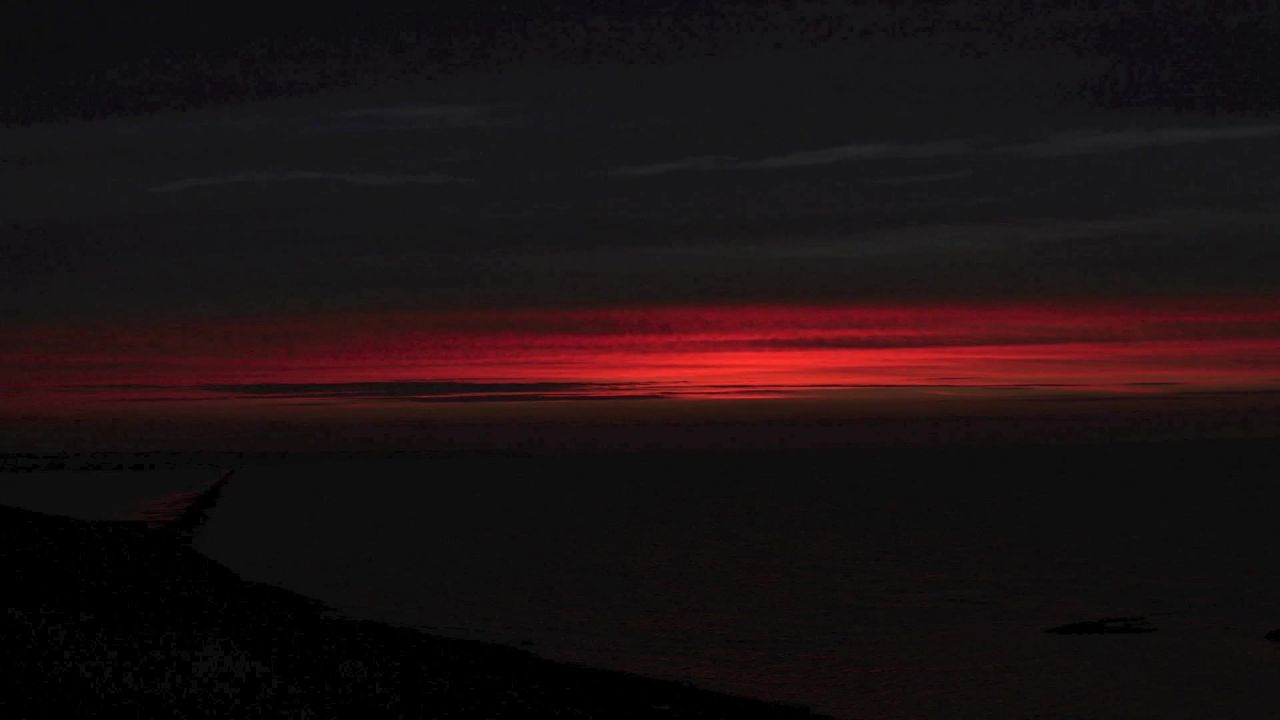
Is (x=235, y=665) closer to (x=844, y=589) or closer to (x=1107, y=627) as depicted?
(x=1107, y=627)

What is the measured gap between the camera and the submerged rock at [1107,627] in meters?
38.6

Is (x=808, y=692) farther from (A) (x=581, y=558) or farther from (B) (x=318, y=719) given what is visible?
(A) (x=581, y=558)

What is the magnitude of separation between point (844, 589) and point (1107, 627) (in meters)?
11.7

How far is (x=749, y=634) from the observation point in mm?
38438

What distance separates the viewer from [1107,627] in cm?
3975

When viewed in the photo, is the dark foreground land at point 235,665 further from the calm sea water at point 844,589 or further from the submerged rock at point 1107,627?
the submerged rock at point 1107,627

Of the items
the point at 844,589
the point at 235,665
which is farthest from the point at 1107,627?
the point at 235,665

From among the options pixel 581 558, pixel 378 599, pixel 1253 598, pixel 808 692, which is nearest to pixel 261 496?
pixel 581 558

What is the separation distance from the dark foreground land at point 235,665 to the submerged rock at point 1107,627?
14.3 meters

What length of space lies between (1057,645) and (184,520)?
5028 cm

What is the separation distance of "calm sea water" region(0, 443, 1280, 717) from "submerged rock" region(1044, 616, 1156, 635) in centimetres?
63

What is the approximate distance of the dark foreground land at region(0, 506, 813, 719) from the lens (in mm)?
19016

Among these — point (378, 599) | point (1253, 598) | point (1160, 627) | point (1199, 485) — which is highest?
point (1199, 485)

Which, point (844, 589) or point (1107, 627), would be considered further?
point (844, 589)
